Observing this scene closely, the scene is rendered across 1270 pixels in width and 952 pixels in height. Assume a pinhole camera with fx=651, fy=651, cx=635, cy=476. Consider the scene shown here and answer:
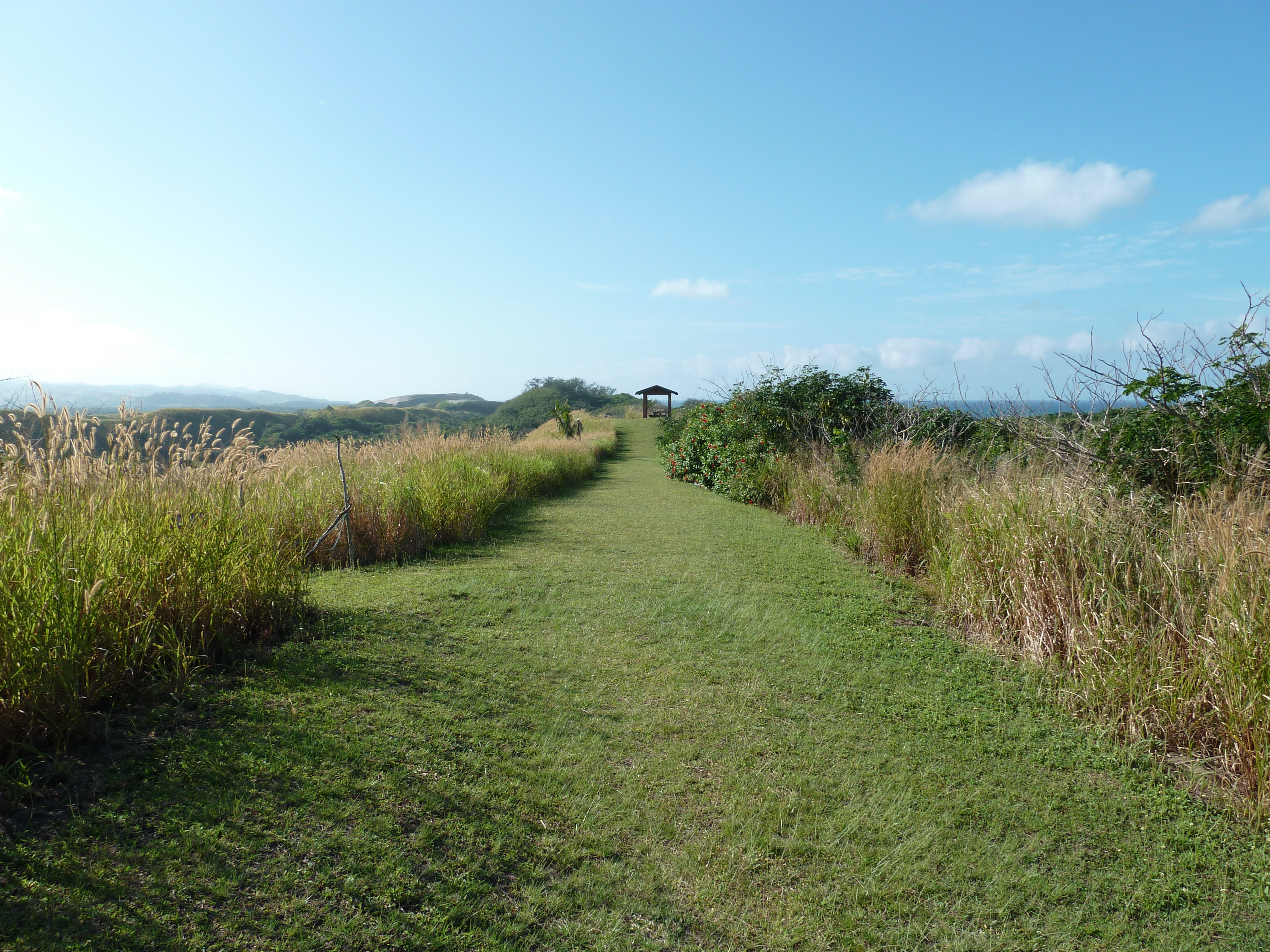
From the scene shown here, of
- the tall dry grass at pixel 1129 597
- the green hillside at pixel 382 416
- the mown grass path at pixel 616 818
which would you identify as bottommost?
the mown grass path at pixel 616 818

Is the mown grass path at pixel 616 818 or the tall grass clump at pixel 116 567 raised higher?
the tall grass clump at pixel 116 567

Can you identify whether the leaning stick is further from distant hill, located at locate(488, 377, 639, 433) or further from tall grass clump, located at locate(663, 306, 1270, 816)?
distant hill, located at locate(488, 377, 639, 433)

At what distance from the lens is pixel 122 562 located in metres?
2.95

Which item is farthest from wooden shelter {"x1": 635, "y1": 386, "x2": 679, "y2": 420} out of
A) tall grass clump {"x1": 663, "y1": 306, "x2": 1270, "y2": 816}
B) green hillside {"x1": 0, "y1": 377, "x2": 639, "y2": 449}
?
tall grass clump {"x1": 663, "y1": 306, "x2": 1270, "y2": 816}

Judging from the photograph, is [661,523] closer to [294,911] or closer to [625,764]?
[625,764]

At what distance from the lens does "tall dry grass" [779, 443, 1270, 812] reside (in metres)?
2.87

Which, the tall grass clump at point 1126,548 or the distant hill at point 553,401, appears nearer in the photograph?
the tall grass clump at point 1126,548

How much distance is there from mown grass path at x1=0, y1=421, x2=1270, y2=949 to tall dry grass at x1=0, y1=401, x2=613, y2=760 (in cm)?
29

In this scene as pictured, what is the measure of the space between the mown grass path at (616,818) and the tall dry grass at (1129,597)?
31cm

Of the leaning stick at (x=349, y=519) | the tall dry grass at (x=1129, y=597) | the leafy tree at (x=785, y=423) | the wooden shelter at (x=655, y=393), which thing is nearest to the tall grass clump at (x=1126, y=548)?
the tall dry grass at (x=1129, y=597)

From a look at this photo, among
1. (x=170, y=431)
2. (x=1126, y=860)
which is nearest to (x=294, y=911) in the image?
(x=1126, y=860)

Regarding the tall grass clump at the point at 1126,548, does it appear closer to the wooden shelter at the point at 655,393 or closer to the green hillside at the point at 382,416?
the green hillside at the point at 382,416

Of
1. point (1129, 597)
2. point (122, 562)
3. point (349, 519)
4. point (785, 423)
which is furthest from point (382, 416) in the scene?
point (1129, 597)

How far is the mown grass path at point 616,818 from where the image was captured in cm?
197
